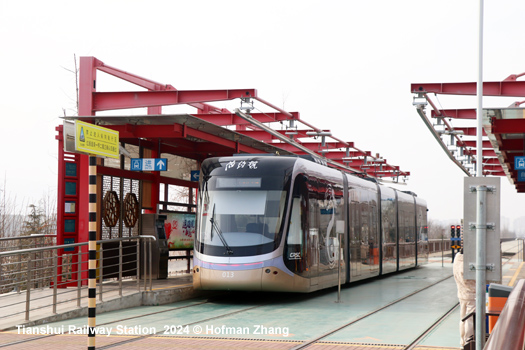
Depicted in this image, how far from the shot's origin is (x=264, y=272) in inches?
555

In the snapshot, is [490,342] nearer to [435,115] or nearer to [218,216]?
[218,216]

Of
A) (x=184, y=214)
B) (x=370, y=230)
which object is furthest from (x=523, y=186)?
(x=184, y=214)

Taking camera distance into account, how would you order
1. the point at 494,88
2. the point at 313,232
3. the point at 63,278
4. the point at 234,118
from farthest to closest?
1. the point at 234,118
2. the point at 63,278
3. the point at 494,88
4. the point at 313,232

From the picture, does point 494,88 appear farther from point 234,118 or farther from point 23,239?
point 23,239

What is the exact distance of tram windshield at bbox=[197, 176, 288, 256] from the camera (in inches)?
562

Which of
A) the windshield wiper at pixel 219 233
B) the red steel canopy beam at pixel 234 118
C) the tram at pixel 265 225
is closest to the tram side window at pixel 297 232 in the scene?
the tram at pixel 265 225

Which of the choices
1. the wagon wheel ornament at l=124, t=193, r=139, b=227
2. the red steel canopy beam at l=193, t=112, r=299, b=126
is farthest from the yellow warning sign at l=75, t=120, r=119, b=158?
the red steel canopy beam at l=193, t=112, r=299, b=126

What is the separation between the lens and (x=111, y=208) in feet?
56.0

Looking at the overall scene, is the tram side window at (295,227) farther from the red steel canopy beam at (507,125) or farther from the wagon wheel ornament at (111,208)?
the red steel canopy beam at (507,125)

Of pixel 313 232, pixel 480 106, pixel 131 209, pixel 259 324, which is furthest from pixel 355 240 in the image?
pixel 480 106

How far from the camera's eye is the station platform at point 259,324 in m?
9.63

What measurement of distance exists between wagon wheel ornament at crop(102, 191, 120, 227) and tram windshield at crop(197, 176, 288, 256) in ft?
10.2

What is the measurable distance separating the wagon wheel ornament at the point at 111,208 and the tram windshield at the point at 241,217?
10.2ft

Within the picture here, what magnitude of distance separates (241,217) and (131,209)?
4754mm
